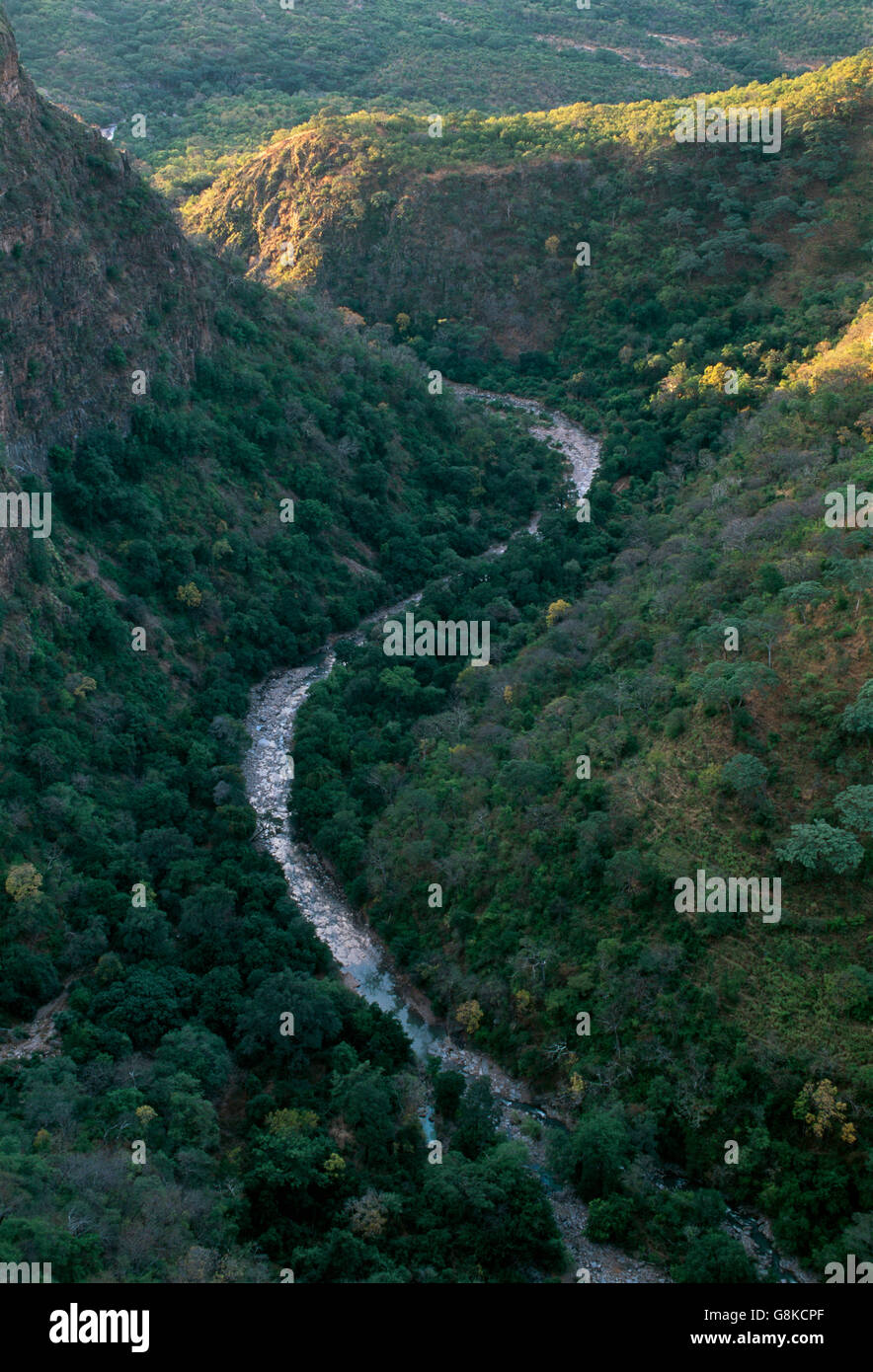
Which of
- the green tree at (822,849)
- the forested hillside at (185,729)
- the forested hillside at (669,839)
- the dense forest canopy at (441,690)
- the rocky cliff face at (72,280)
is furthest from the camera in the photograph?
the rocky cliff face at (72,280)

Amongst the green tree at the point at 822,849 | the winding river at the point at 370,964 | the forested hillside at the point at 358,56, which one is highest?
the forested hillside at the point at 358,56

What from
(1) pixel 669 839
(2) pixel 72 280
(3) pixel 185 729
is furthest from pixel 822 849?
(2) pixel 72 280

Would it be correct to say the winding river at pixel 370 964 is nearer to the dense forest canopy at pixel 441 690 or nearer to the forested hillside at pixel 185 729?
the dense forest canopy at pixel 441 690

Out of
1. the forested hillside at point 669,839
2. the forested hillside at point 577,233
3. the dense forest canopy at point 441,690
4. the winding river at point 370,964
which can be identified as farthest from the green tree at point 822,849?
the forested hillside at point 577,233

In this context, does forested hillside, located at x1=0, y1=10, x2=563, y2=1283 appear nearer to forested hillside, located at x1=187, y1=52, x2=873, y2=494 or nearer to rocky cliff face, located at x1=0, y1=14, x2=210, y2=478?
rocky cliff face, located at x1=0, y1=14, x2=210, y2=478

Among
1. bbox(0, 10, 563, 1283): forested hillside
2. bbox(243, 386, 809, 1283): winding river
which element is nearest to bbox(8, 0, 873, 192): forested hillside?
bbox(0, 10, 563, 1283): forested hillside
